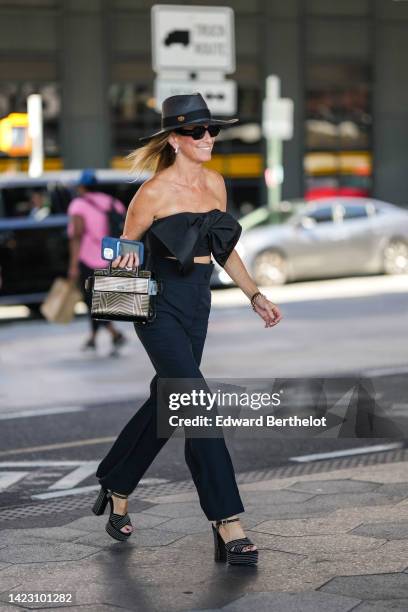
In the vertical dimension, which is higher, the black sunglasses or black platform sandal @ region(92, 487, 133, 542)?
the black sunglasses

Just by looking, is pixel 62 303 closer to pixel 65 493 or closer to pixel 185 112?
pixel 65 493

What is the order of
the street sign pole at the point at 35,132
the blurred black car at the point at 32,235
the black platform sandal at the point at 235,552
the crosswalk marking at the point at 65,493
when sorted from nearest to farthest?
1. the black platform sandal at the point at 235,552
2. the crosswalk marking at the point at 65,493
3. the blurred black car at the point at 32,235
4. the street sign pole at the point at 35,132

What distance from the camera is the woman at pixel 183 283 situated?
17.5 ft

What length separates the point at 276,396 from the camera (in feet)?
19.6

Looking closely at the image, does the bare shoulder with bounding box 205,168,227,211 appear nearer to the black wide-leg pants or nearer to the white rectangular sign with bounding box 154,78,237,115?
the black wide-leg pants

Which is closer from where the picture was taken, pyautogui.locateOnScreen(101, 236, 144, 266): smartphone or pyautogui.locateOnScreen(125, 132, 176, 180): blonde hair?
pyautogui.locateOnScreen(101, 236, 144, 266): smartphone

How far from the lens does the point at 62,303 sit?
1262 cm

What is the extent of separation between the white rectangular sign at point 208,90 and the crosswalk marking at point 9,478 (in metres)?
6.58

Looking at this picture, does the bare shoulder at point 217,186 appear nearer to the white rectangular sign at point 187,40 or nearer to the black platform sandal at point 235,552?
the black platform sandal at point 235,552

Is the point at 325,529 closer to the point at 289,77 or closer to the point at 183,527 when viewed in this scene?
the point at 183,527

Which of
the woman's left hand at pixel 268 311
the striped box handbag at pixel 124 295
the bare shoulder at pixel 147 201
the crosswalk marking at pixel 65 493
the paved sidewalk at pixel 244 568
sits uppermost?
the bare shoulder at pixel 147 201

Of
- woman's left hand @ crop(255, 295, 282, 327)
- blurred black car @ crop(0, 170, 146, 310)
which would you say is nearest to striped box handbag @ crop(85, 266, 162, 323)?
woman's left hand @ crop(255, 295, 282, 327)

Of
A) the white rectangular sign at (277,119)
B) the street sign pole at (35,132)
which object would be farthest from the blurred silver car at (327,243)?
the street sign pole at (35,132)

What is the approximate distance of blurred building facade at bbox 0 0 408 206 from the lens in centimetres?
2959
